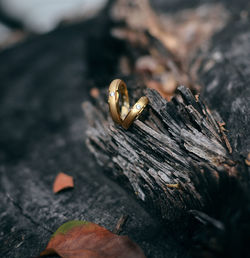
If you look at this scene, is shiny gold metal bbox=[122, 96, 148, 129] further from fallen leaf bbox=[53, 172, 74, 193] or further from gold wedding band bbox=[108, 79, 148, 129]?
fallen leaf bbox=[53, 172, 74, 193]

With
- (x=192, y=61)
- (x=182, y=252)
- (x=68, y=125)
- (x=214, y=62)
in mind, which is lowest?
(x=182, y=252)

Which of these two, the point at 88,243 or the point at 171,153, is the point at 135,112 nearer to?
the point at 171,153

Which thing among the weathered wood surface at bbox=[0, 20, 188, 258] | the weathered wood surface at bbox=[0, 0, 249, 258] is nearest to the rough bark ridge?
the weathered wood surface at bbox=[0, 0, 249, 258]

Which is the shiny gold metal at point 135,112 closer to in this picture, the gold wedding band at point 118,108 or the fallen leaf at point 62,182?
the gold wedding band at point 118,108

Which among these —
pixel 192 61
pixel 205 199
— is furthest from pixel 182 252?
pixel 192 61

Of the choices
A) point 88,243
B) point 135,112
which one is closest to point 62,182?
point 88,243

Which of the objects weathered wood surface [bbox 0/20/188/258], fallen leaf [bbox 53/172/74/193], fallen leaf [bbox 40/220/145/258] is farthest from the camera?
fallen leaf [bbox 53/172/74/193]

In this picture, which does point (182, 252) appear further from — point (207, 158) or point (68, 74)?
point (68, 74)
